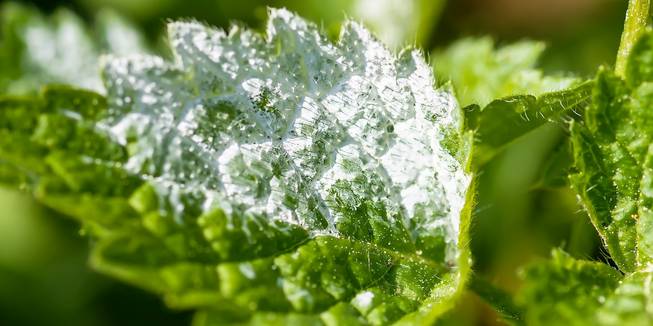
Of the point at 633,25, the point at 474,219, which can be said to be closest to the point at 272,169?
the point at 633,25

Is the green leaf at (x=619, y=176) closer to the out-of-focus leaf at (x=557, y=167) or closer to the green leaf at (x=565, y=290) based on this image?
the green leaf at (x=565, y=290)

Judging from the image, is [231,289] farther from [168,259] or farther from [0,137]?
[0,137]

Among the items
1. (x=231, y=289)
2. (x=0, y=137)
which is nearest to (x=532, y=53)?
(x=231, y=289)

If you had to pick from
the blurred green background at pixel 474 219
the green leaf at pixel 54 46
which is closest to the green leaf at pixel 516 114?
the blurred green background at pixel 474 219

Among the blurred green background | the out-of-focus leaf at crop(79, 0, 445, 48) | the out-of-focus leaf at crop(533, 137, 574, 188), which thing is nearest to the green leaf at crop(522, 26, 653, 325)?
the out-of-focus leaf at crop(533, 137, 574, 188)

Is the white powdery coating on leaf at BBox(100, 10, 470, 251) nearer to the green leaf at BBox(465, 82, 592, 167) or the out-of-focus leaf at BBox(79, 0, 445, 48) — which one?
the green leaf at BBox(465, 82, 592, 167)

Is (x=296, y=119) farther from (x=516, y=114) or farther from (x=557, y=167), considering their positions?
(x=557, y=167)
